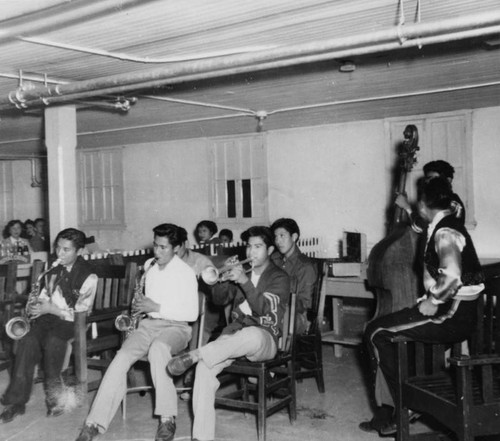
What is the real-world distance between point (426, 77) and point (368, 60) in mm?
942

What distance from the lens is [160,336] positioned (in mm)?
4086

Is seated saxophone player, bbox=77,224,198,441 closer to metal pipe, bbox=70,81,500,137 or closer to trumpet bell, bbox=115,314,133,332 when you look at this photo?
trumpet bell, bbox=115,314,133,332

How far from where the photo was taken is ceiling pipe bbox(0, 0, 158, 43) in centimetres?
339

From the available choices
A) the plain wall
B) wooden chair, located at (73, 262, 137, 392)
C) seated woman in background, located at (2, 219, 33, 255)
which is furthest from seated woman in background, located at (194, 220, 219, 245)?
wooden chair, located at (73, 262, 137, 392)

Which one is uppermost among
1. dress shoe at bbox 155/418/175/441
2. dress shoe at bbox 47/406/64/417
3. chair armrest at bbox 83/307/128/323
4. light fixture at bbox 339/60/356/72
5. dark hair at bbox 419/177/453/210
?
light fixture at bbox 339/60/356/72

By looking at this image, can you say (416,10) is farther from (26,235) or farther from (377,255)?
(26,235)

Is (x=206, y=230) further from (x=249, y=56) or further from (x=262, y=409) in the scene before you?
(x=249, y=56)

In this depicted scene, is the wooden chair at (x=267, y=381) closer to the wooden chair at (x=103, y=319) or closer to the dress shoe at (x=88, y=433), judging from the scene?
the dress shoe at (x=88, y=433)

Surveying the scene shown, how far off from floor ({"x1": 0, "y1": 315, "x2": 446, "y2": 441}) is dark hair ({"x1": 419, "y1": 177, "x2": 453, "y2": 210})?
1.54m

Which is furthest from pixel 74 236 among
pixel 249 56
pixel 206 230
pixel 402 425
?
pixel 206 230

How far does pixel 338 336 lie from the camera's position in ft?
18.9

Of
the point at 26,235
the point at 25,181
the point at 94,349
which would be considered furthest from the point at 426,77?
the point at 25,181

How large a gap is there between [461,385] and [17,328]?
2.96 metres

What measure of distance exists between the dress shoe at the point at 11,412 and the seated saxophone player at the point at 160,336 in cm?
85
